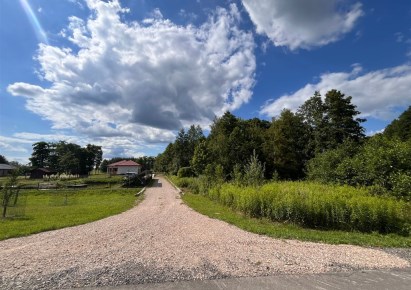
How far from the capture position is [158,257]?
250 inches

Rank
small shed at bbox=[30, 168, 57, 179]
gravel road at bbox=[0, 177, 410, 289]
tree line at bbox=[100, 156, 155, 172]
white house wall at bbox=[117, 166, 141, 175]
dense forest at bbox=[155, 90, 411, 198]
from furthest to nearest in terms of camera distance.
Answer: tree line at bbox=[100, 156, 155, 172], white house wall at bbox=[117, 166, 141, 175], small shed at bbox=[30, 168, 57, 179], dense forest at bbox=[155, 90, 411, 198], gravel road at bbox=[0, 177, 410, 289]

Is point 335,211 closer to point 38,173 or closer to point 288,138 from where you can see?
point 288,138

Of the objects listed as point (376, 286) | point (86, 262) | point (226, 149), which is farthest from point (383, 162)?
point (226, 149)

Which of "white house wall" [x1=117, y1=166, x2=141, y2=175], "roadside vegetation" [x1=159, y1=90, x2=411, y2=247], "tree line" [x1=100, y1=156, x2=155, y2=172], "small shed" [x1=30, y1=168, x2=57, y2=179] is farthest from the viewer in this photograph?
"tree line" [x1=100, y1=156, x2=155, y2=172]

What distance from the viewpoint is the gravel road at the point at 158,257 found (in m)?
5.12

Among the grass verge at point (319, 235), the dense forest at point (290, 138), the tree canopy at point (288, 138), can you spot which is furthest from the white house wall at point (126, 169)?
the grass verge at point (319, 235)

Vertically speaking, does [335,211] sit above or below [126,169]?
below

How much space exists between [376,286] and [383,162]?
13840 millimetres

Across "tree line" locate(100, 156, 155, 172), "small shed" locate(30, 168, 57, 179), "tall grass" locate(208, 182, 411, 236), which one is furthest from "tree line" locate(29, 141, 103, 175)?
"tall grass" locate(208, 182, 411, 236)

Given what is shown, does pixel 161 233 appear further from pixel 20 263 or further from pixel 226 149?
pixel 226 149

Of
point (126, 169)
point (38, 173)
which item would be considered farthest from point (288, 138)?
point (38, 173)

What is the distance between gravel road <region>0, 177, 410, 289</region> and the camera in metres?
5.12

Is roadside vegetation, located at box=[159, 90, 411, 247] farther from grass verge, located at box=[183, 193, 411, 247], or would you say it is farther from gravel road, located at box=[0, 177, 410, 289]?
gravel road, located at box=[0, 177, 410, 289]

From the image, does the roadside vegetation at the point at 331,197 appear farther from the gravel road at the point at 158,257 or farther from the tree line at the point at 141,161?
the tree line at the point at 141,161
